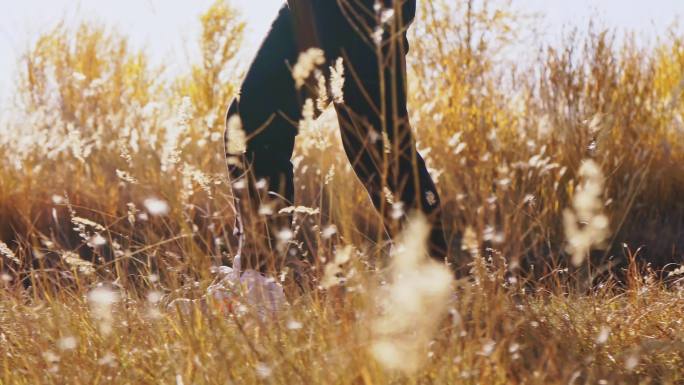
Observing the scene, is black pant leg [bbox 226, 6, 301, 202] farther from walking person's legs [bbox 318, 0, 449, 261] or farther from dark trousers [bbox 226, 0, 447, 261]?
walking person's legs [bbox 318, 0, 449, 261]

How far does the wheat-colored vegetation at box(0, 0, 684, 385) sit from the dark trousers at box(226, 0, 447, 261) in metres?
0.09

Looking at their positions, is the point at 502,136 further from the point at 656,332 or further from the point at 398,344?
the point at 398,344

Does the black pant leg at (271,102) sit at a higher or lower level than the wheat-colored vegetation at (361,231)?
higher

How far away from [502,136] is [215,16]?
153 centimetres

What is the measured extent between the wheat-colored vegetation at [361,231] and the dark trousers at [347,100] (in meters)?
0.09

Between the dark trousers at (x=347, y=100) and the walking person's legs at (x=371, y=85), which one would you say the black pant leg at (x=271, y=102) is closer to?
the dark trousers at (x=347, y=100)

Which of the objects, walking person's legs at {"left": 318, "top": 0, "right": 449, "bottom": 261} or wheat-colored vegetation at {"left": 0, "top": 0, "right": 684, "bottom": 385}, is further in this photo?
walking person's legs at {"left": 318, "top": 0, "right": 449, "bottom": 261}

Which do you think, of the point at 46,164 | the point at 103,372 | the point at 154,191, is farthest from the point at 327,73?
the point at 46,164

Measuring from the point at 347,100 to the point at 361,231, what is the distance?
5.47ft

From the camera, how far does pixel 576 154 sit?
12.6 feet

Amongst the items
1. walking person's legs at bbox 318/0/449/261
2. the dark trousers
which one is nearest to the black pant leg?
the dark trousers

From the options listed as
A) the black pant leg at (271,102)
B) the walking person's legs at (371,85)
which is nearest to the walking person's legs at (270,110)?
the black pant leg at (271,102)

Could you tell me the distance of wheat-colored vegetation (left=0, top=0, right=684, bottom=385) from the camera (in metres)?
1.48

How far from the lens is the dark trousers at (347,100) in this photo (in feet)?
6.57
